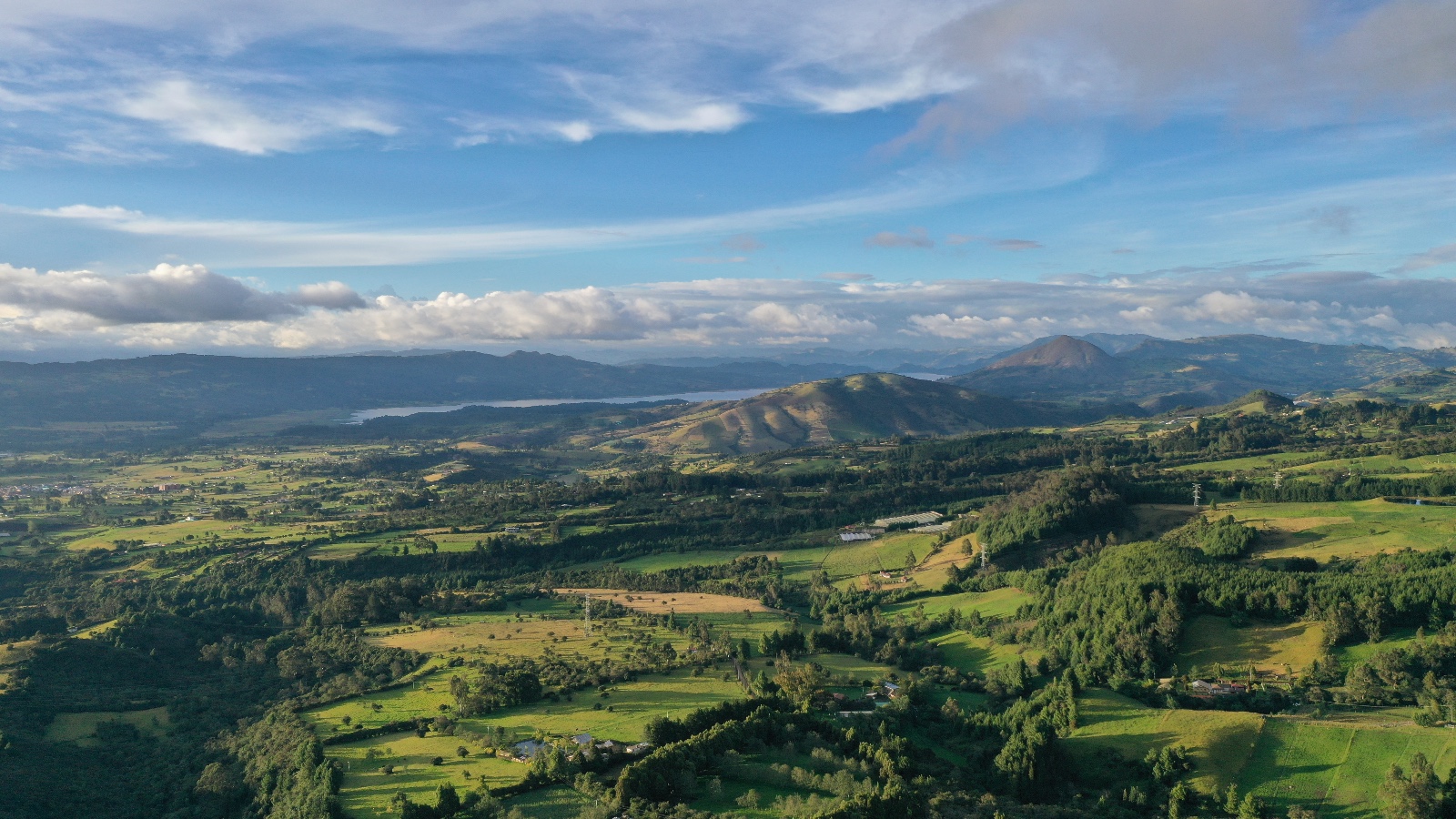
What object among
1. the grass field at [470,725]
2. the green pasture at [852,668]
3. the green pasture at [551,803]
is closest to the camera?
Result: the green pasture at [551,803]

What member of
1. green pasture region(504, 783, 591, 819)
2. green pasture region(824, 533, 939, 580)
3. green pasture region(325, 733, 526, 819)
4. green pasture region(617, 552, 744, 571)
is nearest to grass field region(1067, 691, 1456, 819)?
green pasture region(504, 783, 591, 819)

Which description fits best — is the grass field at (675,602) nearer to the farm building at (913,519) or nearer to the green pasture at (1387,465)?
the farm building at (913,519)

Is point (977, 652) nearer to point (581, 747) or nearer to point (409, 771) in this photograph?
point (581, 747)

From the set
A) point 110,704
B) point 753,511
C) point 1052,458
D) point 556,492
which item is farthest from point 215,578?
point 1052,458

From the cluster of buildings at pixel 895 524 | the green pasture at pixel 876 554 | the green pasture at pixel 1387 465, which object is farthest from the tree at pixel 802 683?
the green pasture at pixel 1387 465

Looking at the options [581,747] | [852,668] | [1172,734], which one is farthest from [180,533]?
[1172,734]

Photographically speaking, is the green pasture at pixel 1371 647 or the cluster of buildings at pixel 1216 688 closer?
the cluster of buildings at pixel 1216 688
